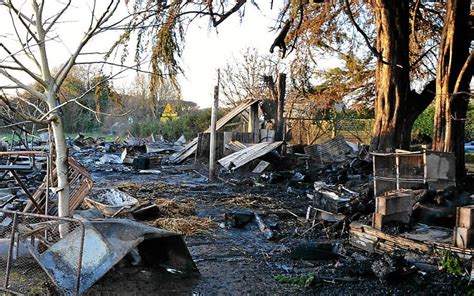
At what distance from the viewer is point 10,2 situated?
4.81 metres

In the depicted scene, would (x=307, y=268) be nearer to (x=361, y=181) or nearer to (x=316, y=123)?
(x=361, y=181)

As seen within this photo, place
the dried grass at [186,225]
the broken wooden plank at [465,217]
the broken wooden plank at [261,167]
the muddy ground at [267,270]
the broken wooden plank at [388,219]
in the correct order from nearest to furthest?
the muddy ground at [267,270] → the broken wooden plank at [465,217] → the broken wooden plank at [388,219] → the dried grass at [186,225] → the broken wooden plank at [261,167]

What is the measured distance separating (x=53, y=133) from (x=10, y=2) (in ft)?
4.98

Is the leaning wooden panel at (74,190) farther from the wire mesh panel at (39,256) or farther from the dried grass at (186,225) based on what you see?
the dried grass at (186,225)

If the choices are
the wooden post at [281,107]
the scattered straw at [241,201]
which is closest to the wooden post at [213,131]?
the scattered straw at [241,201]

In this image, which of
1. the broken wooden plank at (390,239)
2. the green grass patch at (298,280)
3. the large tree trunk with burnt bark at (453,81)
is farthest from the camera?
the large tree trunk with burnt bark at (453,81)

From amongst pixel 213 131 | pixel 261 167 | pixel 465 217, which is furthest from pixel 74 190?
pixel 261 167

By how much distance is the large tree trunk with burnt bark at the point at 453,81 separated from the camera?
10375mm

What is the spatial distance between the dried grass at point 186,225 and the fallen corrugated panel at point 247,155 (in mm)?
7468

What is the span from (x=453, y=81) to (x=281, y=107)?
Answer: 8.25 meters

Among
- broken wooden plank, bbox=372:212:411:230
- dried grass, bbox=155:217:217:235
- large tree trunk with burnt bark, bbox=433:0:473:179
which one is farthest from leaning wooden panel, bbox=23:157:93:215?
large tree trunk with burnt bark, bbox=433:0:473:179

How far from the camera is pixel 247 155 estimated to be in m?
16.2

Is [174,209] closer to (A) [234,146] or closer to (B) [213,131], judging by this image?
(B) [213,131]

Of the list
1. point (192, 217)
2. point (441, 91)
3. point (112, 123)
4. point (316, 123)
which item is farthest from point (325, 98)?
point (112, 123)
